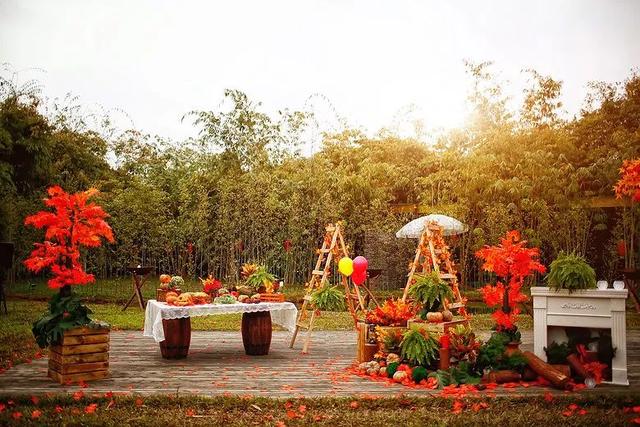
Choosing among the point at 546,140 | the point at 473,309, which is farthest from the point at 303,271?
the point at 546,140

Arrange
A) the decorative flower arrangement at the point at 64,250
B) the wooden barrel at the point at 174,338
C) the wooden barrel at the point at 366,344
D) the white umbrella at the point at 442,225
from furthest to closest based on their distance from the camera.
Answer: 1. the white umbrella at the point at 442,225
2. the wooden barrel at the point at 174,338
3. the wooden barrel at the point at 366,344
4. the decorative flower arrangement at the point at 64,250

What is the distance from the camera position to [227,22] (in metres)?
12.3

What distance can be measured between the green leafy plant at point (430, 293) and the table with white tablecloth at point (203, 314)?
1805 millimetres

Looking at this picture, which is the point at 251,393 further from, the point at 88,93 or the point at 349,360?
the point at 88,93

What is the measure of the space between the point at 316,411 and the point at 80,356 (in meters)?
2.49

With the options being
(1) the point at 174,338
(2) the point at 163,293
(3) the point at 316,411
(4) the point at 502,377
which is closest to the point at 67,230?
(1) the point at 174,338

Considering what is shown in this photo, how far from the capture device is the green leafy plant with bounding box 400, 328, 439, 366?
19.7 feet

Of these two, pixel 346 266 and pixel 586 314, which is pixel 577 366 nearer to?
pixel 586 314

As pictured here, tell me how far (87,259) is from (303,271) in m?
5.36

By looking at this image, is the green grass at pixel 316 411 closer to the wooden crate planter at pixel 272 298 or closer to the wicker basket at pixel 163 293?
the wicker basket at pixel 163 293

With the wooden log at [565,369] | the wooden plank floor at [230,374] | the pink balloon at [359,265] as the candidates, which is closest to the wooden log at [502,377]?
the wooden plank floor at [230,374]

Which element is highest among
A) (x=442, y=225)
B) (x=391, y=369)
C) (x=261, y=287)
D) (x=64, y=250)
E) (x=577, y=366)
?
(x=442, y=225)

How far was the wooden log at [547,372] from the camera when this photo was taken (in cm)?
549

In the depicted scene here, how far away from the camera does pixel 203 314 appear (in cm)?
696
